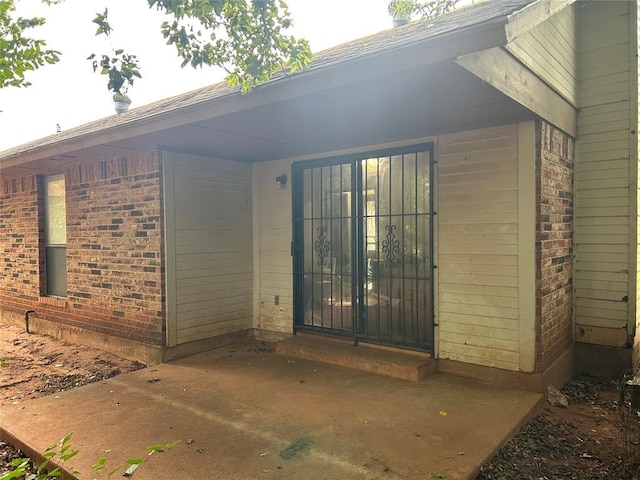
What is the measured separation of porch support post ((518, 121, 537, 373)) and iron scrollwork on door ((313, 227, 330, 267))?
220cm

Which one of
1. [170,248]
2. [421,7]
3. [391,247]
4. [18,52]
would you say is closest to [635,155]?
[391,247]

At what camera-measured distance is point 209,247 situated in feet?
18.4

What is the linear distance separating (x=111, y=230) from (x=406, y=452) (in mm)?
4490

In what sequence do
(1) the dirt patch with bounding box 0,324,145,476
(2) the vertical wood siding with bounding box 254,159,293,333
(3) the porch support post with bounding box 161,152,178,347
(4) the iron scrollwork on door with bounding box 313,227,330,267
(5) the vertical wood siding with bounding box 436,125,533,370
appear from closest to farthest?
(5) the vertical wood siding with bounding box 436,125,533,370
(1) the dirt patch with bounding box 0,324,145,476
(3) the porch support post with bounding box 161,152,178,347
(4) the iron scrollwork on door with bounding box 313,227,330,267
(2) the vertical wood siding with bounding box 254,159,293,333

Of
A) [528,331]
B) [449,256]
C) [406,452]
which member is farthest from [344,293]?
[406,452]

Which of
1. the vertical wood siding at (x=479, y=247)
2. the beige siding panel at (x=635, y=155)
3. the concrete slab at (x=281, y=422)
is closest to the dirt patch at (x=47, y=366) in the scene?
the concrete slab at (x=281, y=422)

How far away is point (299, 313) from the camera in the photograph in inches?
224

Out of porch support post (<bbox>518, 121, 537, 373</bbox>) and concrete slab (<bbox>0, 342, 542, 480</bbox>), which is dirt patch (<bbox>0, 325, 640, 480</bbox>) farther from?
porch support post (<bbox>518, 121, 537, 373</bbox>)

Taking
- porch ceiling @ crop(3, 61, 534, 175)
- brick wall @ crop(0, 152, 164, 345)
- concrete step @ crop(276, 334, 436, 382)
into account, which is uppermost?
porch ceiling @ crop(3, 61, 534, 175)

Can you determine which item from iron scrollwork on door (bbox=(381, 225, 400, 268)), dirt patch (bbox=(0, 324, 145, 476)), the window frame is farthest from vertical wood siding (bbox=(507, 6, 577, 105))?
the window frame

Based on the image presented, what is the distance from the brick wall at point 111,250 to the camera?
5207 millimetres

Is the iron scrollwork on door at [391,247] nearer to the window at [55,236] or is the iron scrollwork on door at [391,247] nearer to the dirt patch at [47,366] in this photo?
the dirt patch at [47,366]

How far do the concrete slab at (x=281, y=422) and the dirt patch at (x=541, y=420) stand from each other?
0.14m

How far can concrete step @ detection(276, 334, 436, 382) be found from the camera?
4395mm
